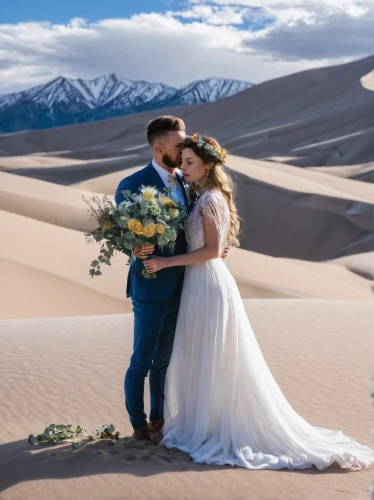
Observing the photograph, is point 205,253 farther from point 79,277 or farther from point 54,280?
point 79,277

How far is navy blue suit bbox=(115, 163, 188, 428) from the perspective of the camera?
4918 millimetres

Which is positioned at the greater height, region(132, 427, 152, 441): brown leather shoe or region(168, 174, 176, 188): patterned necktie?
region(168, 174, 176, 188): patterned necktie

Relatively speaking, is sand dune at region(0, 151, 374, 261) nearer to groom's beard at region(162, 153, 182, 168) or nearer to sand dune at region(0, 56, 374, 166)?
groom's beard at region(162, 153, 182, 168)

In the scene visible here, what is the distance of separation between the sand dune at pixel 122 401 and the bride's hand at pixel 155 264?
44.9 inches

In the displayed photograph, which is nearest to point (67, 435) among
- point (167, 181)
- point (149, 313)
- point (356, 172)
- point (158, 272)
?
point (149, 313)

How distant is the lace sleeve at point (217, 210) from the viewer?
4832 millimetres

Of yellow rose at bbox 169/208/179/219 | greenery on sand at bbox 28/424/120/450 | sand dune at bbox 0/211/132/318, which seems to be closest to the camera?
yellow rose at bbox 169/208/179/219

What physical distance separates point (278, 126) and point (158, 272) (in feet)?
176

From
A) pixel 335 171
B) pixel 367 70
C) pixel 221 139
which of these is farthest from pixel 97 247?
pixel 367 70

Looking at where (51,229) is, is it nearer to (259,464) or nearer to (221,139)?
(259,464)

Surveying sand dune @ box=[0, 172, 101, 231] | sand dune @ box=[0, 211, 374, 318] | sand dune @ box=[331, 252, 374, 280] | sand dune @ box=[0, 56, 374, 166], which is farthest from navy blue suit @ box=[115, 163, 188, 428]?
sand dune @ box=[0, 56, 374, 166]

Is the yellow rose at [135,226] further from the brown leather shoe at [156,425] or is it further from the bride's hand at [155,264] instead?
the brown leather shoe at [156,425]

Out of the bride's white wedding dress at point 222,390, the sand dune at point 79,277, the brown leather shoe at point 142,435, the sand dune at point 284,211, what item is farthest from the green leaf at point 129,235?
the sand dune at point 284,211

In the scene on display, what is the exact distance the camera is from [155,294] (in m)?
4.90
